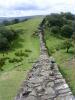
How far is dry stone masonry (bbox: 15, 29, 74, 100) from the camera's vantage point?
1040 inches

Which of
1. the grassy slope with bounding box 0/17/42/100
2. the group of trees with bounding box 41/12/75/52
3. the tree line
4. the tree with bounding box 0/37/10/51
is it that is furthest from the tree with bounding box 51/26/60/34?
the tree with bounding box 0/37/10/51

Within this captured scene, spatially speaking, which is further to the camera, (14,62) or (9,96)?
(14,62)

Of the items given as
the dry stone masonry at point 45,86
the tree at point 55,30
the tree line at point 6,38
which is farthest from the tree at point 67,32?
the dry stone masonry at point 45,86

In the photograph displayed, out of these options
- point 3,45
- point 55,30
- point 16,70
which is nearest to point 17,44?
point 3,45

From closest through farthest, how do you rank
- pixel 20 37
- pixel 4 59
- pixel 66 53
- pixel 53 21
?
pixel 66 53, pixel 4 59, pixel 20 37, pixel 53 21

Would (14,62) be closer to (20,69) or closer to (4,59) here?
(4,59)

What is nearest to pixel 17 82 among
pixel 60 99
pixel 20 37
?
pixel 60 99

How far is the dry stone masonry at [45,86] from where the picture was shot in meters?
26.4

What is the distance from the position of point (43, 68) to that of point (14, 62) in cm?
1492

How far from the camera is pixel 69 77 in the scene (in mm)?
31984

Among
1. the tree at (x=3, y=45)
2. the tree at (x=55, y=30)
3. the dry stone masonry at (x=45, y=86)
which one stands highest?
the dry stone masonry at (x=45, y=86)

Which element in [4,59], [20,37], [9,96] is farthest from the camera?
[20,37]

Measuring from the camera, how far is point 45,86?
2856 cm

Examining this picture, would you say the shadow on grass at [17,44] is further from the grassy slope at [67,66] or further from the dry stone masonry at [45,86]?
the dry stone masonry at [45,86]
